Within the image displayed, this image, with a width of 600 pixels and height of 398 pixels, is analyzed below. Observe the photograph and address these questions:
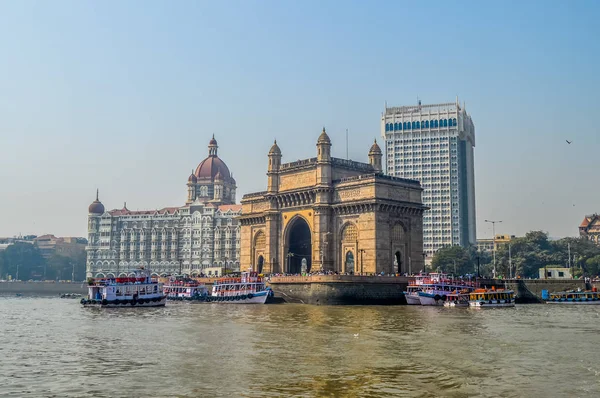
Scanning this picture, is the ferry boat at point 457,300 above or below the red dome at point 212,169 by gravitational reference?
below

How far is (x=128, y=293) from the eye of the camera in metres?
71.9

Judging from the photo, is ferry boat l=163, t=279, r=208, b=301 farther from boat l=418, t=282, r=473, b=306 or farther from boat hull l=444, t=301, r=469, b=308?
boat hull l=444, t=301, r=469, b=308

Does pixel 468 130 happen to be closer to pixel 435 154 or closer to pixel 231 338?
pixel 435 154

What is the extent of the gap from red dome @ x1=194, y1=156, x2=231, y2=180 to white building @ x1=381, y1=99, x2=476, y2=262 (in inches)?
1688

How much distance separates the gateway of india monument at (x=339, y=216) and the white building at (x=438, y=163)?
2949 inches

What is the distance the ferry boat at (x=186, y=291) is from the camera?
281 ft

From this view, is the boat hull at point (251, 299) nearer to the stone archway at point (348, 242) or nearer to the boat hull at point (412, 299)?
the stone archway at point (348, 242)

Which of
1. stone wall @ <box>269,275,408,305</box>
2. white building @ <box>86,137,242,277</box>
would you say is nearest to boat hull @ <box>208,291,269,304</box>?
stone wall @ <box>269,275,408,305</box>

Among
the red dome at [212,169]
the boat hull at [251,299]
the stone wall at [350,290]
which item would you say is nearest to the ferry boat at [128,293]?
the boat hull at [251,299]

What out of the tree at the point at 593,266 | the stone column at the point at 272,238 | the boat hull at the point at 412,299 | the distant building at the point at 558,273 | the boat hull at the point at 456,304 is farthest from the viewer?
the tree at the point at 593,266

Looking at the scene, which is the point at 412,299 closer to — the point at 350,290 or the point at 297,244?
the point at 350,290

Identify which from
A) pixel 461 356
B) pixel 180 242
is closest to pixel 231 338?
pixel 461 356

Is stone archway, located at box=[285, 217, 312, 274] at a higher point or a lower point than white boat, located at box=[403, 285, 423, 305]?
higher

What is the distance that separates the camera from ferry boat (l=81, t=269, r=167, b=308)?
2813 inches
